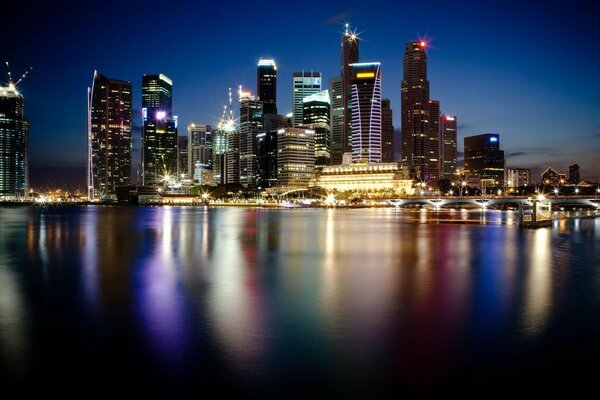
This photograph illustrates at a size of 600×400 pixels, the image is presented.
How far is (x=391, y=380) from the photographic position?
10.0m

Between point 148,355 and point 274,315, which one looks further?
point 274,315

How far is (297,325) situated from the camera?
1420 cm

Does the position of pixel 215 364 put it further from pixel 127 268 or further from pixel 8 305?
pixel 127 268

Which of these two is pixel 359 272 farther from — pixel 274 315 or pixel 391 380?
pixel 391 380

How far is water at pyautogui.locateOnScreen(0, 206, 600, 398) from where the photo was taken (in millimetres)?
10117

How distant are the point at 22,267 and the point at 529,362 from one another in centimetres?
2602

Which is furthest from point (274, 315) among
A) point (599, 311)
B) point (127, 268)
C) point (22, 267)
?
point (22, 267)

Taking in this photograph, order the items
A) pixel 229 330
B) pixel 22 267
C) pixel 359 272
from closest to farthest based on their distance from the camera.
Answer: pixel 229 330
pixel 359 272
pixel 22 267

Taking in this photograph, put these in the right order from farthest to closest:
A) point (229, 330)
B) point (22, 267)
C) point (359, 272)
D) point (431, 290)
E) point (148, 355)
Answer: point (22, 267) < point (359, 272) < point (431, 290) < point (229, 330) < point (148, 355)

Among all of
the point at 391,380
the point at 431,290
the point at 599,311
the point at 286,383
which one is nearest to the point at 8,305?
the point at 286,383

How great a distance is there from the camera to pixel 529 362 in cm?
1112

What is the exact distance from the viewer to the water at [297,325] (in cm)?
1012

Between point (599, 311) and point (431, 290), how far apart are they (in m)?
5.84

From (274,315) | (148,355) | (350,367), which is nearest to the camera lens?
(350,367)
